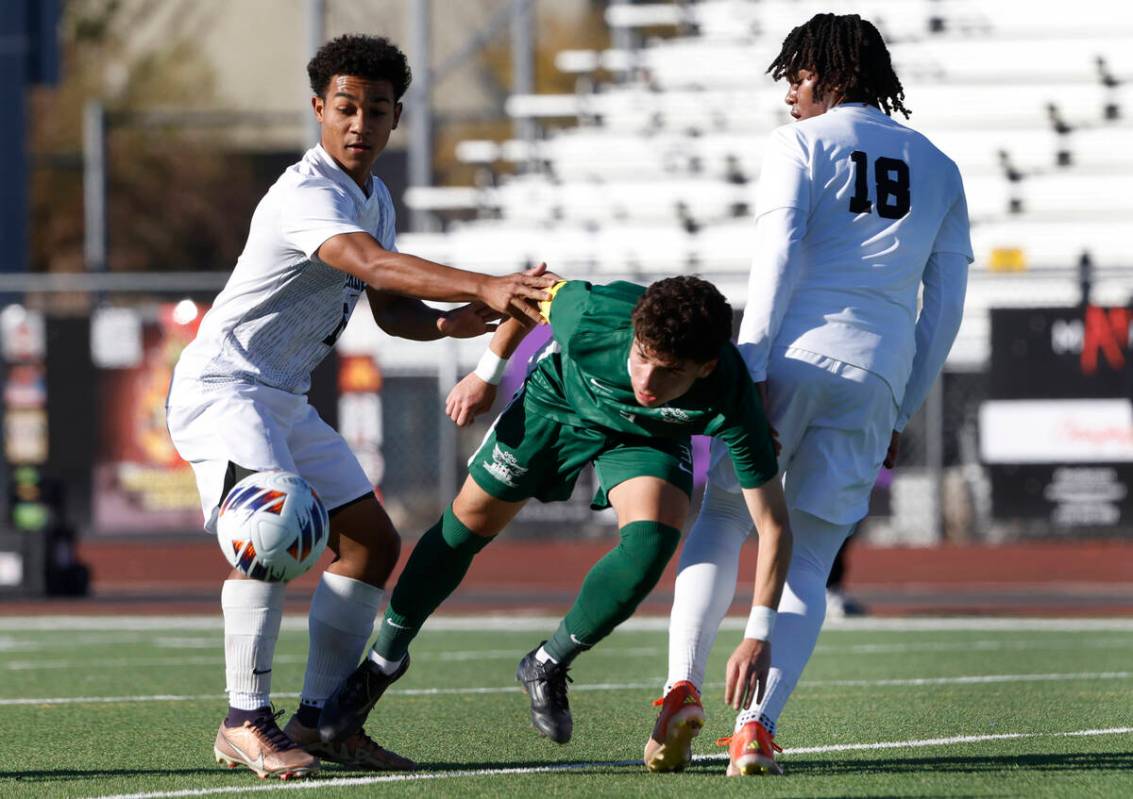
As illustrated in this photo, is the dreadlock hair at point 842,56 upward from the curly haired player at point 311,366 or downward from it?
upward

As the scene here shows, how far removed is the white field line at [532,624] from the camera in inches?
447

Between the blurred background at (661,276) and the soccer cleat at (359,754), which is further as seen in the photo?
the blurred background at (661,276)

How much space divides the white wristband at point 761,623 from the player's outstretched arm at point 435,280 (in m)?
0.97

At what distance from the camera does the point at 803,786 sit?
16.9 ft

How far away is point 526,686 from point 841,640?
492 cm

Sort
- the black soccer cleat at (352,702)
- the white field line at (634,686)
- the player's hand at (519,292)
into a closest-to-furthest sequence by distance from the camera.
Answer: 1. the player's hand at (519,292)
2. the black soccer cleat at (352,702)
3. the white field line at (634,686)

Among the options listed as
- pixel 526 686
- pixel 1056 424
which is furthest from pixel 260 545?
pixel 1056 424

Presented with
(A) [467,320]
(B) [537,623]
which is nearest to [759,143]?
(B) [537,623]

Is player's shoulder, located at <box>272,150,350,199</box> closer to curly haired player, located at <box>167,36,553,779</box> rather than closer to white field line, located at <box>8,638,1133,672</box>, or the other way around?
curly haired player, located at <box>167,36,553,779</box>

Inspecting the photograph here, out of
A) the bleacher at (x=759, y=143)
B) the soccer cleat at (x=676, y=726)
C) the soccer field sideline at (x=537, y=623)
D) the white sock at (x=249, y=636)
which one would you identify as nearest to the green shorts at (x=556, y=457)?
the soccer cleat at (x=676, y=726)

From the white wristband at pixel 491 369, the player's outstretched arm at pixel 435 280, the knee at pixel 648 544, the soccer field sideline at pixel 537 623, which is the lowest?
the soccer field sideline at pixel 537 623

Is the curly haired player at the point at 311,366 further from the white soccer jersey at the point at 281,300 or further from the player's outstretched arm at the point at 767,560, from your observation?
the player's outstretched arm at the point at 767,560

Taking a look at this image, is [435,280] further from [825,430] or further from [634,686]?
[634,686]

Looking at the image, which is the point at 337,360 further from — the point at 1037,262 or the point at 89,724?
the point at 89,724
